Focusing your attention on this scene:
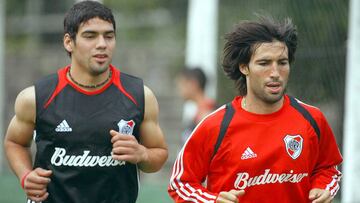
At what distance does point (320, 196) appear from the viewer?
5.46 m

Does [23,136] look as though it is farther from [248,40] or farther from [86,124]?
[248,40]

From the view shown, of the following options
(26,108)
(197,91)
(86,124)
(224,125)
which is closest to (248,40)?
(224,125)

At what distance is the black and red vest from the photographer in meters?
5.82

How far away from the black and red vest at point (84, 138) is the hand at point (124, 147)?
237 millimetres

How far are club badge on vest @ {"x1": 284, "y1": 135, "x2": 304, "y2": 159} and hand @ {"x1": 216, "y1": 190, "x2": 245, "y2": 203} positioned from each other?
44 centimetres

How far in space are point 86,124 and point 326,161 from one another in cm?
148

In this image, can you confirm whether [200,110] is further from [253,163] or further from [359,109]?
[253,163]

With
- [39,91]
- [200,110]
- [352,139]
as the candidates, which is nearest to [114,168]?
[39,91]

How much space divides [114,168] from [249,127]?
89cm

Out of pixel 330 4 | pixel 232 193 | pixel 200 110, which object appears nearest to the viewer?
pixel 232 193

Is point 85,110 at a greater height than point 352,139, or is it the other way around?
point 85,110

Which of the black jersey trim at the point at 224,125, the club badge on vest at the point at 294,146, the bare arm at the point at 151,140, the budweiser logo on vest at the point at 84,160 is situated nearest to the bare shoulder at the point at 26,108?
the budweiser logo on vest at the point at 84,160

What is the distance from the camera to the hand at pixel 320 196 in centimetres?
545

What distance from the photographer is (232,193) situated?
5281mm
